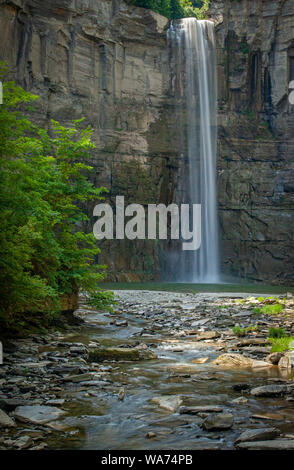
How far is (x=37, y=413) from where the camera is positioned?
186 inches

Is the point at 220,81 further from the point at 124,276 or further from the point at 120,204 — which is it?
the point at 124,276

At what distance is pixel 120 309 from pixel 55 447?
12.6 meters

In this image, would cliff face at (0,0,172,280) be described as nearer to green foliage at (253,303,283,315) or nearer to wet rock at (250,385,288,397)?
green foliage at (253,303,283,315)

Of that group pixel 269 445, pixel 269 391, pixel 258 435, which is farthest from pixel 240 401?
pixel 269 445

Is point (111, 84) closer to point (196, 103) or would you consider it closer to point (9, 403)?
point (196, 103)

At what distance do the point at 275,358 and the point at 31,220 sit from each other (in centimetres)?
476

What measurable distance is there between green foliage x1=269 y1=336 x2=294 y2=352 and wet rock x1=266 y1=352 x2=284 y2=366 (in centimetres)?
52

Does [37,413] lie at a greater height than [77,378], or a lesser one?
greater

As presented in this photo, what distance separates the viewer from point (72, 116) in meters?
39.3

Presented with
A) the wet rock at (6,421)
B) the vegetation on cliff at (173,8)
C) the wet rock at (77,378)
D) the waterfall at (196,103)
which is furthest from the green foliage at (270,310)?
the vegetation on cliff at (173,8)

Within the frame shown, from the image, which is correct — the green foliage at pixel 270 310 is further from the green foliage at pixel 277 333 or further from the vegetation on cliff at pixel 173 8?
the vegetation on cliff at pixel 173 8

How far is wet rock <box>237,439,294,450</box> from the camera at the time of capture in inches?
152

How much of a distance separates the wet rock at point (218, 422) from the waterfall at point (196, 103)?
3732 centimetres

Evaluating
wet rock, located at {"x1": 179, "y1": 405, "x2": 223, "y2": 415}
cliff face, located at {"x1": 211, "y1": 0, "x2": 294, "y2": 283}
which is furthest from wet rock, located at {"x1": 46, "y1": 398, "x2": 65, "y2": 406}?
cliff face, located at {"x1": 211, "y1": 0, "x2": 294, "y2": 283}
